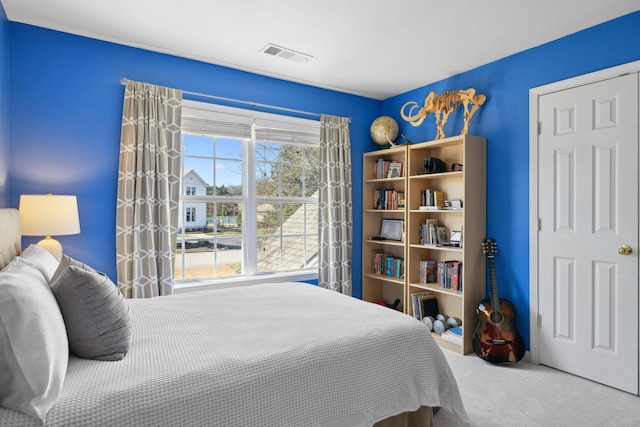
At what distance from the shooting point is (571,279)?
112 inches

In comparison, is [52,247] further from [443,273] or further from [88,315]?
[443,273]

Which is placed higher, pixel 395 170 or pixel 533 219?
pixel 395 170

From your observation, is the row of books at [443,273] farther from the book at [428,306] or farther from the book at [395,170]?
the book at [395,170]

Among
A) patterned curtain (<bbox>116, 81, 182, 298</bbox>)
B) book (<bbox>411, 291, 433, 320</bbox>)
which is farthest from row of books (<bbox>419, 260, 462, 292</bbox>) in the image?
patterned curtain (<bbox>116, 81, 182, 298</bbox>)

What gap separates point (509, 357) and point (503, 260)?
2.69ft

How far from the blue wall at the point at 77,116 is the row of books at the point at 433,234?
104 inches

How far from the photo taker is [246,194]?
3.71 meters

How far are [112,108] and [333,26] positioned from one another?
1.88 metres

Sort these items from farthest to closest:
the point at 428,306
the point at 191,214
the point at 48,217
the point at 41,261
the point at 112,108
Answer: the point at 428,306, the point at 191,214, the point at 112,108, the point at 48,217, the point at 41,261

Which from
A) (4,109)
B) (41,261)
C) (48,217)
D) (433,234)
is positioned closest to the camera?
(41,261)

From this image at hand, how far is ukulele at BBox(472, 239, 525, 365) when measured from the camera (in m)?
2.98

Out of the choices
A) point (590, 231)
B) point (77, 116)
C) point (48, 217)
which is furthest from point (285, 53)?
point (590, 231)

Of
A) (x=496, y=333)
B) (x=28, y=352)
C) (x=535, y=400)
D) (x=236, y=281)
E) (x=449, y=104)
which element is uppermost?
(x=449, y=104)

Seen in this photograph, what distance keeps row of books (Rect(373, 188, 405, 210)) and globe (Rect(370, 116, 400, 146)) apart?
0.58 metres
